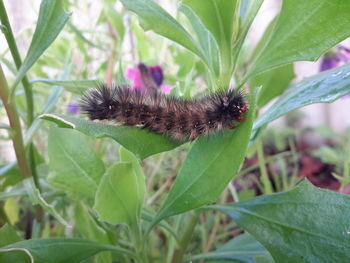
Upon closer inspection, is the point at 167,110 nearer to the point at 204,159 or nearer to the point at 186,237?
Result: the point at 204,159

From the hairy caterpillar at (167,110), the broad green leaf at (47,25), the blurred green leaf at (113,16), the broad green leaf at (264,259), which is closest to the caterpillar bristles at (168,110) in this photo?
the hairy caterpillar at (167,110)

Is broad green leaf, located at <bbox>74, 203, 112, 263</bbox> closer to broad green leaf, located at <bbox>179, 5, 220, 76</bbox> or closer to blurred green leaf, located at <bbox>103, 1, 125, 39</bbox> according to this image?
broad green leaf, located at <bbox>179, 5, 220, 76</bbox>

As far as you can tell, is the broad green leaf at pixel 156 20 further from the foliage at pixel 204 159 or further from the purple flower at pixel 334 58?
the purple flower at pixel 334 58

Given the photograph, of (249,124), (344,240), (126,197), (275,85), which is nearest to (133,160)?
(126,197)

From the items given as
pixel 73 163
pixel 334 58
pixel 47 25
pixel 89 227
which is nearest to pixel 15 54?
pixel 47 25

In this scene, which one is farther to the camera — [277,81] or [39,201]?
[277,81]

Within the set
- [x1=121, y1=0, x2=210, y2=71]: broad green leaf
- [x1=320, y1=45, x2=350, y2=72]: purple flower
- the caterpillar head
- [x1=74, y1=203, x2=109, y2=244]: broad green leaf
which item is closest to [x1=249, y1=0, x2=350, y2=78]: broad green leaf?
[x1=121, y1=0, x2=210, y2=71]: broad green leaf
